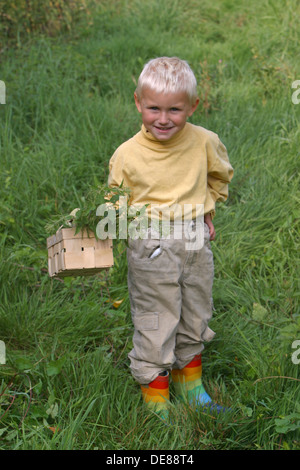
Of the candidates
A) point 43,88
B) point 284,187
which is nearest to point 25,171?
point 43,88

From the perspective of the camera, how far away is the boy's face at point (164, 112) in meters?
2.36

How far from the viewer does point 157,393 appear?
Answer: 2.65m

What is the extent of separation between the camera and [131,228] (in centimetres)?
235

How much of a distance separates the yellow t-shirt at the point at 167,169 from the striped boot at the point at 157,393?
741 millimetres

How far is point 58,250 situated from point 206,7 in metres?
5.04

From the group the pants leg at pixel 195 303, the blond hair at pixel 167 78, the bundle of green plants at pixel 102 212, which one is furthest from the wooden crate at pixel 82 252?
the blond hair at pixel 167 78

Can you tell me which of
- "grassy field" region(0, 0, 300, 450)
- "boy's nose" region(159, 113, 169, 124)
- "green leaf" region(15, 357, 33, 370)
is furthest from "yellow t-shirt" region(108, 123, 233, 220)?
"green leaf" region(15, 357, 33, 370)

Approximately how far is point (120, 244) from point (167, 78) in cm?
70

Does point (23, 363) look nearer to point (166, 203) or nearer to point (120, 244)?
point (120, 244)

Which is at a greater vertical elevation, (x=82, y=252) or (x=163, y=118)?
(x=163, y=118)

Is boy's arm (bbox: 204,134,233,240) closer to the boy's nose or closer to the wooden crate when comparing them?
the boy's nose

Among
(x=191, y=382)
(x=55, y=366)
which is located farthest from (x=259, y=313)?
(x=55, y=366)

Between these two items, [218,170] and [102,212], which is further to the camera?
[218,170]

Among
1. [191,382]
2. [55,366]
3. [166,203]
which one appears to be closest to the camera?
[166,203]
